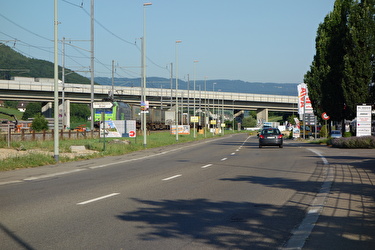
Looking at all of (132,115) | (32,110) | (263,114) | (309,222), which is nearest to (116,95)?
(132,115)

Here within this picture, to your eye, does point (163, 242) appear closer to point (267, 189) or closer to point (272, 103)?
point (267, 189)

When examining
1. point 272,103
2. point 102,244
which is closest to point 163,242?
point 102,244

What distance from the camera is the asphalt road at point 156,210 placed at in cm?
751

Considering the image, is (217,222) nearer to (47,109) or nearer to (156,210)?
(156,210)

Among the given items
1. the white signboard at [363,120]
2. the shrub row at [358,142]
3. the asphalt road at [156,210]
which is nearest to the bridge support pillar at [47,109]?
the white signboard at [363,120]

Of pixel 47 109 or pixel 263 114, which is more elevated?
pixel 47 109

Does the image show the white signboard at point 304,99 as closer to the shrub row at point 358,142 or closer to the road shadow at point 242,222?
the shrub row at point 358,142

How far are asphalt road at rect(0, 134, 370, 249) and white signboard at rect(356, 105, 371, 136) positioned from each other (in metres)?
21.9

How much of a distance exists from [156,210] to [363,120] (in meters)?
30.9

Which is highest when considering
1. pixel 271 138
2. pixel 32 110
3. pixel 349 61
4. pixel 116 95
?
pixel 116 95

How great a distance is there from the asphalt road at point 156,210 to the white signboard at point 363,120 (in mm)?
21929

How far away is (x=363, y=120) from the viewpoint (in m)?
38.1

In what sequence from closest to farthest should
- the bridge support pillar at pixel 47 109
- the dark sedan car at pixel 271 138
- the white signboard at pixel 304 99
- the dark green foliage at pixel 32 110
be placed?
the dark sedan car at pixel 271 138
the white signboard at pixel 304 99
the bridge support pillar at pixel 47 109
the dark green foliage at pixel 32 110

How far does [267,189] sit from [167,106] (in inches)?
4580
